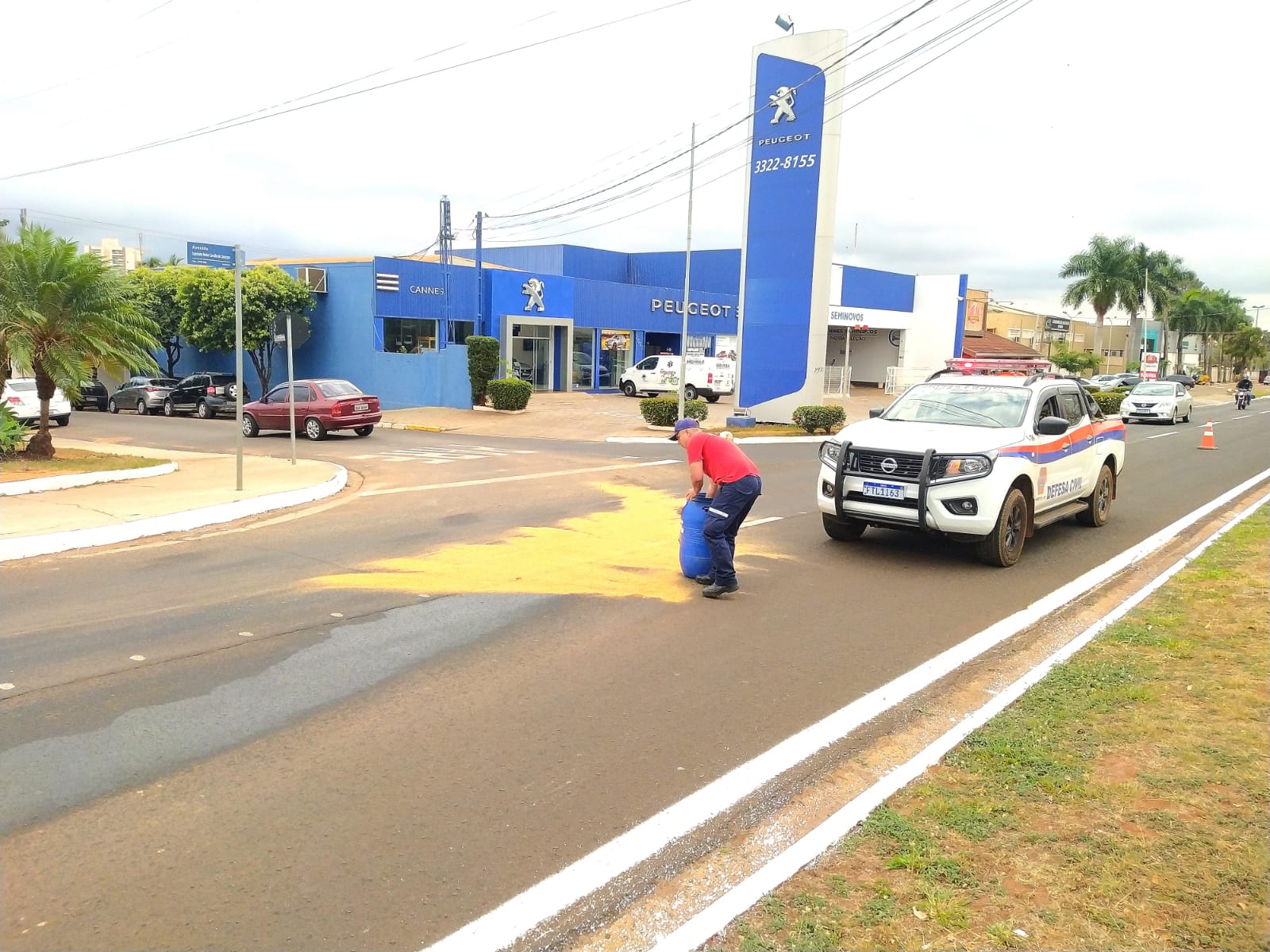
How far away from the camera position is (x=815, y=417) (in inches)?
1038

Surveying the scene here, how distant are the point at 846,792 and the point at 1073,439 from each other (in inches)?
290

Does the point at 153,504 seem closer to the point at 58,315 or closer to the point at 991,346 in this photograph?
the point at 58,315

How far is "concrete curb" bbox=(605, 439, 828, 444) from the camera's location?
24.6 meters

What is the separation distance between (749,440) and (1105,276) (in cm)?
5363

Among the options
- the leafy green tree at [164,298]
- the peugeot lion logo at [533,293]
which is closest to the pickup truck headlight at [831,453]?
the peugeot lion logo at [533,293]

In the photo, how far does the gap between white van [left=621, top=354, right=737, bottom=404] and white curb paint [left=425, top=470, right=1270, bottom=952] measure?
31.2 meters

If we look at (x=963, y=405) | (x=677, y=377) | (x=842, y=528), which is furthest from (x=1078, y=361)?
(x=842, y=528)

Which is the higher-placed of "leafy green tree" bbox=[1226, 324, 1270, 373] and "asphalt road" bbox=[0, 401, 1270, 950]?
"leafy green tree" bbox=[1226, 324, 1270, 373]

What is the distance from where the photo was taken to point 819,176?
86.4ft

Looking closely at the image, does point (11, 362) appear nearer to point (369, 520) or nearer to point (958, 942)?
point (369, 520)

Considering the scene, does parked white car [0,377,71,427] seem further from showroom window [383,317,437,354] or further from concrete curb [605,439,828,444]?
concrete curb [605,439,828,444]

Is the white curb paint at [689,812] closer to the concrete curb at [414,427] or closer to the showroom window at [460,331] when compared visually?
the concrete curb at [414,427]

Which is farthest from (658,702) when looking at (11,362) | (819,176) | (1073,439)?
(819,176)

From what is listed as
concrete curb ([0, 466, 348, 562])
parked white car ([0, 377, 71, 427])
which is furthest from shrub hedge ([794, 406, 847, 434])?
parked white car ([0, 377, 71, 427])
